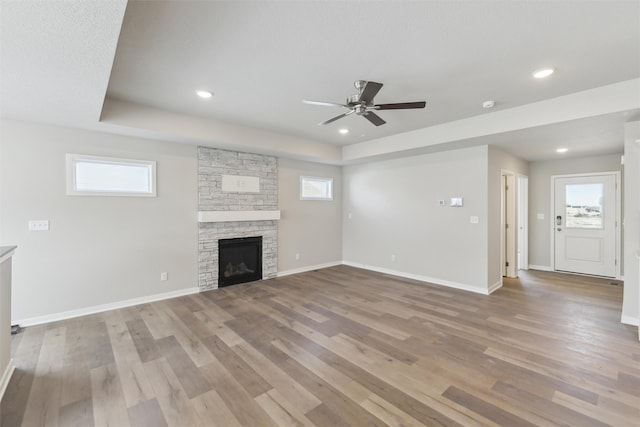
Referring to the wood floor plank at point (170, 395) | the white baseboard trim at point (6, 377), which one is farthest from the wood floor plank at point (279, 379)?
the white baseboard trim at point (6, 377)

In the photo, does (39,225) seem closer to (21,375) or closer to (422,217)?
(21,375)

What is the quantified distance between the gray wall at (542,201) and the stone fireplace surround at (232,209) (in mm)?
5880

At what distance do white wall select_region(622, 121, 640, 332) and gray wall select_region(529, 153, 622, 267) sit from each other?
3026 mm

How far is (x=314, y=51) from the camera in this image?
8.02 ft

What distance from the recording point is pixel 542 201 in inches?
249

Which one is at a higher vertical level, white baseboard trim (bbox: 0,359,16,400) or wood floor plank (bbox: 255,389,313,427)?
white baseboard trim (bbox: 0,359,16,400)

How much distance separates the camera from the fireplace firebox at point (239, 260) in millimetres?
5133

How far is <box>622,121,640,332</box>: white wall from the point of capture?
331 centimetres

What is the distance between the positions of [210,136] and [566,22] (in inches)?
167

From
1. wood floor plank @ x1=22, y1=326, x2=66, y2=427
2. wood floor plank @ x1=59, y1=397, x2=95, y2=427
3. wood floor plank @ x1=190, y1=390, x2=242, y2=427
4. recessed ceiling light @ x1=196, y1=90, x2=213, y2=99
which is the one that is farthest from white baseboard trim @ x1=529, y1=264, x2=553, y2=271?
wood floor plank @ x1=22, y1=326, x2=66, y2=427

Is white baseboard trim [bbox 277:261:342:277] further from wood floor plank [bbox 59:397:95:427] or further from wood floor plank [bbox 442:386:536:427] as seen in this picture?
wood floor plank [bbox 442:386:536:427]

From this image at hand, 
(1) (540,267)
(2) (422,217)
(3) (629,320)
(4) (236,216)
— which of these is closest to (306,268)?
(4) (236,216)

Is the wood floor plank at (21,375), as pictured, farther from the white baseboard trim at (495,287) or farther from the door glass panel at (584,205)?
the door glass panel at (584,205)

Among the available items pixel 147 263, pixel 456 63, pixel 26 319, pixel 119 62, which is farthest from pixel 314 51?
pixel 26 319
